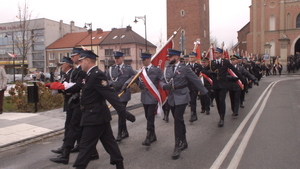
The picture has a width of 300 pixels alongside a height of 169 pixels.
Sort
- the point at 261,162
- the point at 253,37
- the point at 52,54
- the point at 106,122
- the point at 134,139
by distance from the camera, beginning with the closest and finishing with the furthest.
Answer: the point at 106,122 < the point at 261,162 < the point at 134,139 < the point at 253,37 < the point at 52,54

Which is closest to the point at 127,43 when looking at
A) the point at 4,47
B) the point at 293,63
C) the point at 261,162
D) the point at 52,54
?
the point at 52,54

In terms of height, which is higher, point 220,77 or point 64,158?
point 220,77

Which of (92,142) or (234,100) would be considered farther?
(234,100)

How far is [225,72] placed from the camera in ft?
27.0

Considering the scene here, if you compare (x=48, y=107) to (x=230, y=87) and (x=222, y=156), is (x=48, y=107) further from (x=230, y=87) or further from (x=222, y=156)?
(x=222, y=156)

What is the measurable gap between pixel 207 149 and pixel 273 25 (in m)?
53.0

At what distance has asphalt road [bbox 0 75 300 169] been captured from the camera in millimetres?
5027

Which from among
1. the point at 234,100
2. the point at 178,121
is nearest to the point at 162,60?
the point at 178,121

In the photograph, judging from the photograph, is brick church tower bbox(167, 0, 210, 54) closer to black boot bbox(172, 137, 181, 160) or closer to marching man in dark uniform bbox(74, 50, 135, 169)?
black boot bbox(172, 137, 181, 160)

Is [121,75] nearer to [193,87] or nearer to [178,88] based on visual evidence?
[178,88]

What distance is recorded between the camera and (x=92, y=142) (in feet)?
13.6

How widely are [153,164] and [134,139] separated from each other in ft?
6.10

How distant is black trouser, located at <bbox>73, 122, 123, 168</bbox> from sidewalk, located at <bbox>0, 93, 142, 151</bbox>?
137 inches

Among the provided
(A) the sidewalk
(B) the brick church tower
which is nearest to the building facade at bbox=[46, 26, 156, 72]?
(B) the brick church tower
